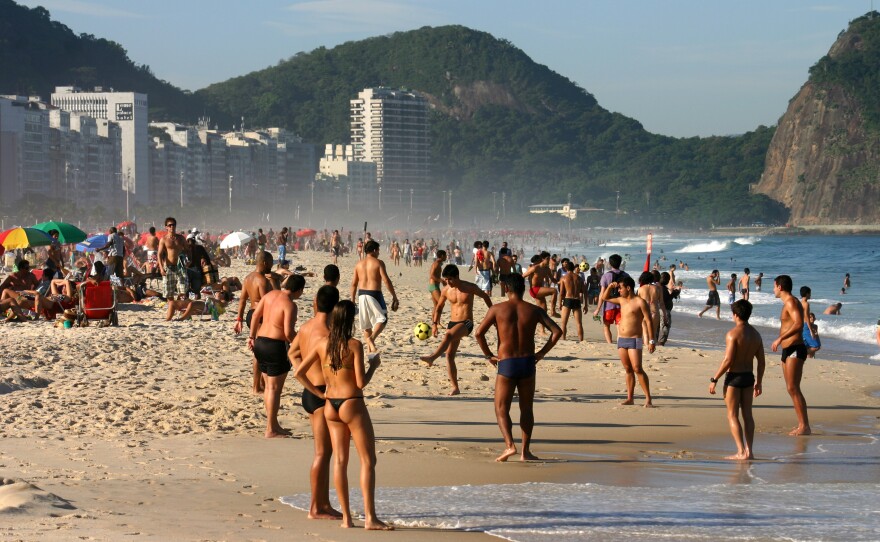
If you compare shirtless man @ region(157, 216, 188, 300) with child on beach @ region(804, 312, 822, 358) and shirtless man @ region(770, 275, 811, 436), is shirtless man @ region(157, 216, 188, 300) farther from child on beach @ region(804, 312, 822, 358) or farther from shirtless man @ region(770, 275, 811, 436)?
shirtless man @ region(770, 275, 811, 436)

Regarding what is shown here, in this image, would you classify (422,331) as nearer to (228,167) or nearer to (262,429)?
(262,429)

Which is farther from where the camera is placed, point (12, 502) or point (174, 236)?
point (174, 236)

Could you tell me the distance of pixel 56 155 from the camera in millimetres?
126000

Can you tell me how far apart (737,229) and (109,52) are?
93.5 metres

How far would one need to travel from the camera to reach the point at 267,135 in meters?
190

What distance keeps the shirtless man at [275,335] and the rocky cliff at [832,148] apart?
15743 centimetres

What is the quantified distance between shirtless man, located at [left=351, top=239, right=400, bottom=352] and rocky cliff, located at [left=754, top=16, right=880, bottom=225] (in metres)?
154

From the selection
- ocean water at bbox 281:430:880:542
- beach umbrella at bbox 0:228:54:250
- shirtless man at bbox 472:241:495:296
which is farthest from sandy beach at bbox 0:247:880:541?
shirtless man at bbox 472:241:495:296

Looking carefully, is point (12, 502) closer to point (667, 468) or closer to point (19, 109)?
point (667, 468)

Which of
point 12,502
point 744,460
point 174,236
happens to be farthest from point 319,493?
point 174,236

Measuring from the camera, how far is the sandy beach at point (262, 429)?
6.70 meters

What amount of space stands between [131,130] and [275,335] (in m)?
139

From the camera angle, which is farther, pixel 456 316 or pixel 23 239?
pixel 23 239

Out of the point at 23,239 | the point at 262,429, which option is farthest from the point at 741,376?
the point at 23,239
